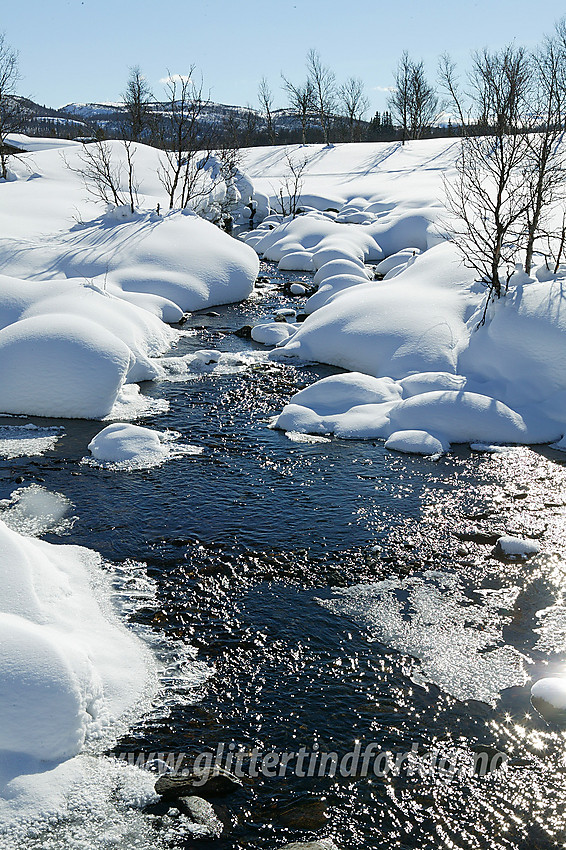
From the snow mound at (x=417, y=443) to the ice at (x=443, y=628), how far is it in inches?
141

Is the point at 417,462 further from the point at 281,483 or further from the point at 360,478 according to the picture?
the point at 281,483

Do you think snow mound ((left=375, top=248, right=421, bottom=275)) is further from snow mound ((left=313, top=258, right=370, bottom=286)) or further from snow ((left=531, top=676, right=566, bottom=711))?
snow ((left=531, top=676, right=566, bottom=711))

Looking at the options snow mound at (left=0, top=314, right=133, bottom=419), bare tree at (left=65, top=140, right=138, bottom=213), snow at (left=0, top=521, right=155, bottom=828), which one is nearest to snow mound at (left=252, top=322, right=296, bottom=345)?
snow mound at (left=0, top=314, right=133, bottom=419)

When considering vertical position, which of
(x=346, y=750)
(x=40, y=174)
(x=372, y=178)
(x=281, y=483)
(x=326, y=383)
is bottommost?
(x=346, y=750)

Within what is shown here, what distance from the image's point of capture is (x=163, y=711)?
5.86 m

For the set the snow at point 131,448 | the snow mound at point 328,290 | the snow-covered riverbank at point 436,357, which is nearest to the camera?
the snow at point 131,448

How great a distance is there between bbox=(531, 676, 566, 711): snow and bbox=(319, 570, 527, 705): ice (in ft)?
0.73

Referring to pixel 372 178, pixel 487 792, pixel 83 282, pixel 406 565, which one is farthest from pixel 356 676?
pixel 372 178

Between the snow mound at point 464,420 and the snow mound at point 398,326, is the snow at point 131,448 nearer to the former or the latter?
the snow mound at point 464,420

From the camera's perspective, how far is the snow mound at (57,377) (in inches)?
499

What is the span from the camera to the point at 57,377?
41.7 feet

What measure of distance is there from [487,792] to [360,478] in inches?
221

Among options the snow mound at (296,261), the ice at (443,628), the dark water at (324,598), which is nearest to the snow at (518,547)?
the dark water at (324,598)

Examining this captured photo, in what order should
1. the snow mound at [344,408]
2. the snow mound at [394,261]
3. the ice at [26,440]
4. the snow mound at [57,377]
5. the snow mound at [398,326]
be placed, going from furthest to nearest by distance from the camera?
1. the snow mound at [394,261]
2. the snow mound at [398,326]
3. the snow mound at [57,377]
4. the snow mound at [344,408]
5. the ice at [26,440]
